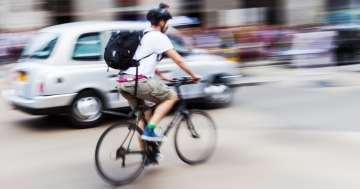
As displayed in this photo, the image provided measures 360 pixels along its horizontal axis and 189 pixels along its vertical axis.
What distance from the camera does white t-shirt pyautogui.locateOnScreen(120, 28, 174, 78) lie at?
4.79 metres

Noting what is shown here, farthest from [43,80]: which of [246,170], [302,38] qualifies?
[302,38]

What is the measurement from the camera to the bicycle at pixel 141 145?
4.70m

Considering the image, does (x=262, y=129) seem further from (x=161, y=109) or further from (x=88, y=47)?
(x=88, y=47)

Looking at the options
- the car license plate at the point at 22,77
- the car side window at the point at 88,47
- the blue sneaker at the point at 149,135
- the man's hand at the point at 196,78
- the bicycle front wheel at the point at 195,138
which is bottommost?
the bicycle front wheel at the point at 195,138

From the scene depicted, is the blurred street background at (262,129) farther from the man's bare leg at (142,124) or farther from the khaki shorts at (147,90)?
the khaki shorts at (147,90)

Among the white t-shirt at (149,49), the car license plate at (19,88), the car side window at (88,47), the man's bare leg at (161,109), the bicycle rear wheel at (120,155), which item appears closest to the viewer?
the bicycle rear wheel at (120,155)

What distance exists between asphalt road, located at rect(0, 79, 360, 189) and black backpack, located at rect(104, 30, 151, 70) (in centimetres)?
115

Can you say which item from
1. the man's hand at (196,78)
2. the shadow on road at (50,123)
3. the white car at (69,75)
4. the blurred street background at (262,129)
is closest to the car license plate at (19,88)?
the white car at (69,75)

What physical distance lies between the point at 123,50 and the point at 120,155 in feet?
3.25

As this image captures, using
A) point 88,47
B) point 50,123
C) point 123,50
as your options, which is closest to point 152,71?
point 123,50

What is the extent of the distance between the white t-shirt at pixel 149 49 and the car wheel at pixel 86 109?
8.71 feet

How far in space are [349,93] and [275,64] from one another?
4734 mm

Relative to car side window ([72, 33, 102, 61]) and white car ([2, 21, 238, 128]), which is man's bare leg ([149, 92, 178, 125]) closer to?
white car ([2, 21, 238, 128])

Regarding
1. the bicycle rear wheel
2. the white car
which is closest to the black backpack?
the bicycle rear wheel
